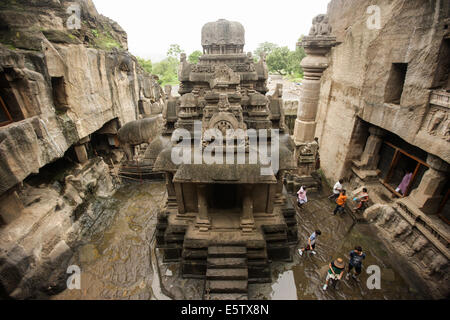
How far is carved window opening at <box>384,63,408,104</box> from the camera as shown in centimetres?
696

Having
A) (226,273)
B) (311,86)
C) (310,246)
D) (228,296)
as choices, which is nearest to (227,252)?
(226,273)

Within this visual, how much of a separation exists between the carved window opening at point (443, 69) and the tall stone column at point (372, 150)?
2.50 m

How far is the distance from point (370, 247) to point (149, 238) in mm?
7312

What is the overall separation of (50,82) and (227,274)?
336 inches

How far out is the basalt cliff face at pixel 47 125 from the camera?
18.9 ft

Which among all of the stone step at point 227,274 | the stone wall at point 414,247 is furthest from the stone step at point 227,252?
the stone wall at point 414,247

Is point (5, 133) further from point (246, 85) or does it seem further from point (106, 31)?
point (106, 31)

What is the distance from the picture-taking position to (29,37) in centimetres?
726

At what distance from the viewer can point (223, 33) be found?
339 inches

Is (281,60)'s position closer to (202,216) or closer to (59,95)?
(59,95)

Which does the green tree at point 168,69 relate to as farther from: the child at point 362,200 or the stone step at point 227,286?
the stone step at point 227,286

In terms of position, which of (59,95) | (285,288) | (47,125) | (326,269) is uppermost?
(59,95)

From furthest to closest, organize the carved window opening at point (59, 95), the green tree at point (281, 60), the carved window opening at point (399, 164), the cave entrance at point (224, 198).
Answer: the green tree at point (281, 60) → the carved window opening at point (59, 95) → the carved window opening at point (399, 164) → the cave entrance at point (224, 198)

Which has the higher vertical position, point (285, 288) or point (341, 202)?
point (341, 202)
